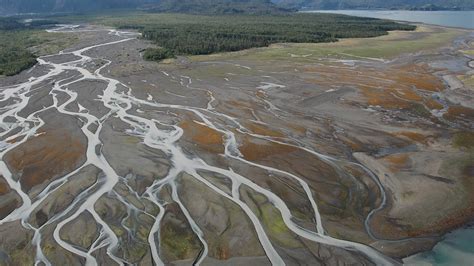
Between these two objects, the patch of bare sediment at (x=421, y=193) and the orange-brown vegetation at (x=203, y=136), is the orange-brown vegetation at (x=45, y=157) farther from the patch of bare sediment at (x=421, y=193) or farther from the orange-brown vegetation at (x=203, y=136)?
the patch of bare sediment at (x=421, y=193)

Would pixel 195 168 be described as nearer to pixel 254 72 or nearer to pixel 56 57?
pixel 254 72

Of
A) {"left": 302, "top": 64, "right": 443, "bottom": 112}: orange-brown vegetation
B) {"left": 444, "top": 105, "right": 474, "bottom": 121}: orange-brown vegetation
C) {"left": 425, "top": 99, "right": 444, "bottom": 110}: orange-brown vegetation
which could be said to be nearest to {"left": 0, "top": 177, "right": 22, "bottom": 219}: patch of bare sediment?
{"left": 302, "top": 64, "right": 443, "bottom": 112}: orange-brown vegetation

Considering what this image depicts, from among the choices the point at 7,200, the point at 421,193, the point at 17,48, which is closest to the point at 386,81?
the point at 421,193

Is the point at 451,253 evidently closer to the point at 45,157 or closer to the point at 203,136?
the point at 203,136

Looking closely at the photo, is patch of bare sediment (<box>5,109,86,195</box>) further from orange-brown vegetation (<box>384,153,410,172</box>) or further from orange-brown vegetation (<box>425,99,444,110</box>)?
orange-brown vegetation (<box>425,99,444,110</box>)

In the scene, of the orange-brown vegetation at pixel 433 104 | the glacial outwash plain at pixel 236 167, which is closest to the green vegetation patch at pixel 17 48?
the glacial outwash plain at pixel 236 167
